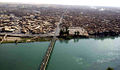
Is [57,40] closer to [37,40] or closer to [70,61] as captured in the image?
[37,40]

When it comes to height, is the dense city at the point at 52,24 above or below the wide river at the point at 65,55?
above

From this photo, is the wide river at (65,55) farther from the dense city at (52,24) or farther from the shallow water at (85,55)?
the dense city at (52,24)

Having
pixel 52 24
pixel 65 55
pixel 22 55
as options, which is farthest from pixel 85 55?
pixel 52 24

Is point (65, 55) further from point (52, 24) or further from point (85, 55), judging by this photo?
point (52, 24)

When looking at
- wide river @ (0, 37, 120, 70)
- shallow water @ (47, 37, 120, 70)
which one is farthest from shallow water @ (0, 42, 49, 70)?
shallow water @ (47, 37, 120, 70)

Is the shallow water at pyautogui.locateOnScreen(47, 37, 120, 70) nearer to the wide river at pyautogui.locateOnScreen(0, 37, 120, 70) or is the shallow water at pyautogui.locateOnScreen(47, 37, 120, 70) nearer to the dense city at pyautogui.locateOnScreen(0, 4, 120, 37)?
the wide river at pyautogui.locateOnScreen(0, 37, 120, 70)

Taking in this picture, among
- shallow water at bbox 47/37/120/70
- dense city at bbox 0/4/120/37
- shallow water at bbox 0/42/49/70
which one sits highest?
dense city at bbox 0/4/120/37

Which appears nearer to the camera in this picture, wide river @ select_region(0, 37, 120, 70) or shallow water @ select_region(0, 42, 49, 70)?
shallow water @ select_region(0, 42, 49, 70)

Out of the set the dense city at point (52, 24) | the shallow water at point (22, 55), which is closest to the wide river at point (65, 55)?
the shallow water at point (22, 55)

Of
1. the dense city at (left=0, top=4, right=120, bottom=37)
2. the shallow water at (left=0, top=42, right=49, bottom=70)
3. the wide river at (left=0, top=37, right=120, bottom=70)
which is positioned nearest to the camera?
the shallow water at (left=0, top=42, right=49, bottom=70)

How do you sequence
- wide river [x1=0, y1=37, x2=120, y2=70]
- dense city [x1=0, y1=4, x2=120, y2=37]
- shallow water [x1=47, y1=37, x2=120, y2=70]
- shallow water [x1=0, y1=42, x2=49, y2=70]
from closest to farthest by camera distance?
shallow water [x1=0, y1=42, x2=49, y2=70] → wide river [x1=0, y1=37, x2=120, y2=70] → shallow water [x1=47, y1=37, x2=120, y2=70] → dense city [x1=0, y1=4, x2=120, y2=37]
